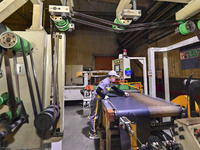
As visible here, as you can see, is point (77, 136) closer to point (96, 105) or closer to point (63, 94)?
point (96, 105)

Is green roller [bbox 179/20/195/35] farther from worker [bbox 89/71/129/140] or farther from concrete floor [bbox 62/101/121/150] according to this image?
concrete floor [bbox 62/101/121/150]

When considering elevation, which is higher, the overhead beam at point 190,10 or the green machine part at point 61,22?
the overhead beam at point 190,10

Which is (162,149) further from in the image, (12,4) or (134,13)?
(12,4)

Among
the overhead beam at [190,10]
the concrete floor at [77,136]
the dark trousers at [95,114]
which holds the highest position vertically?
the overhead beam at [190,10]

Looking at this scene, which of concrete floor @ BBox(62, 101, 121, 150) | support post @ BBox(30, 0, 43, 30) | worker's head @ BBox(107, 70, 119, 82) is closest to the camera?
support post @ BBox(30, 0, 43, 30)

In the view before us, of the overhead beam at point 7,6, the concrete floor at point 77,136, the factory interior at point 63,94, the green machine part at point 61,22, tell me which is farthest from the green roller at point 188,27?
the concrete floor at point 77,136

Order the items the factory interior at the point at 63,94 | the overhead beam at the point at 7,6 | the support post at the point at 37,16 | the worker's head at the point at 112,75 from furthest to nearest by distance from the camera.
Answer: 1. the worker's head at the point at 112,75
2. the support post at the point at 37,16
3. the overhead beam at the point at 7,6
4. the factory interior at the point at 63,94

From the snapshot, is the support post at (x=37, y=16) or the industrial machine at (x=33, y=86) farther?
the support post at (x=37, y=16)

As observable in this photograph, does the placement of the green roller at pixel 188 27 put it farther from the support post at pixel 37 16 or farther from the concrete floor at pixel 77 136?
the concrete floor at pixel 77 136

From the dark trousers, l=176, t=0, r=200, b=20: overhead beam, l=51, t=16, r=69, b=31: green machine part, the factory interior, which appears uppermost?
l=176, t=0, r=200, b=20: overhead beam

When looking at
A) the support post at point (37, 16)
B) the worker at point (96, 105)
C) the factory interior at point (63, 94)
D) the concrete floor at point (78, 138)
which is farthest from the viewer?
the worker at point (96, 105)

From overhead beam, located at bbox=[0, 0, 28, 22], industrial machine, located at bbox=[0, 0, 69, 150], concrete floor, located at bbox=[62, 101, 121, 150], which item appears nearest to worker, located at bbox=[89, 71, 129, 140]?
concrete floor, located at bbox=[62, 101, 121, 150]

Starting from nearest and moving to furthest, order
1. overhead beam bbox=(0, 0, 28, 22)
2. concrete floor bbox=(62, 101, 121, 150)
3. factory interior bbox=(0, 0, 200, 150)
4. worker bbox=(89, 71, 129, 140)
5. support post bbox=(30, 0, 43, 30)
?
factory interior bbox=(0, 0, 200, 150)
overhead beam bbox=(0, 0, 28, 22)
support post bbox=(30, 0, 43, 30)
concrete floor bbox=(62, 101, 121, 150)
worker bbox=(89, 71, 129, 140)

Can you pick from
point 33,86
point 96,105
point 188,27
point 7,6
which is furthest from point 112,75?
point 7,6
